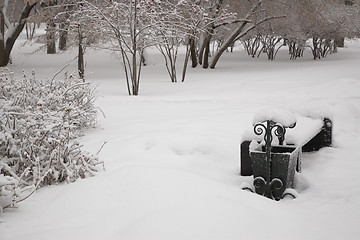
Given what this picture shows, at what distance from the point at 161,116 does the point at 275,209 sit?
11.6 ft

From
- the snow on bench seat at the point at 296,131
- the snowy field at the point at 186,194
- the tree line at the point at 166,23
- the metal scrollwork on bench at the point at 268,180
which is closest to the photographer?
the snowy field at the point at 186,194

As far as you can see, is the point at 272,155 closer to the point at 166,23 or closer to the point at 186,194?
the point at 186,194

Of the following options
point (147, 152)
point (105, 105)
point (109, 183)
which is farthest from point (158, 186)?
point (105, 105)

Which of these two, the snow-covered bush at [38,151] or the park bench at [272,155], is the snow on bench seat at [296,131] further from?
the snow-covered bush at [38,151]

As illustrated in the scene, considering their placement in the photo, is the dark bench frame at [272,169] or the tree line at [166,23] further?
the tree line at [166,23]

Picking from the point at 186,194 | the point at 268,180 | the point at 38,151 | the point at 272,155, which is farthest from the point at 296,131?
the point at 38,151

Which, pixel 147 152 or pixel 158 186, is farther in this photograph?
pixel 147 152

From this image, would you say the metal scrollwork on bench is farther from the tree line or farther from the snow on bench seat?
the tree line

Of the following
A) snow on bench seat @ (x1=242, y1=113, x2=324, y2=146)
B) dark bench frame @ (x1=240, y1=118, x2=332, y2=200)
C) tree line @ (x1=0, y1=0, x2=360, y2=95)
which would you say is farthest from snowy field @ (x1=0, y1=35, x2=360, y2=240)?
tree line @ (x1=0, y1=0, x2=360, y2=95)

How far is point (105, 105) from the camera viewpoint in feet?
25.9

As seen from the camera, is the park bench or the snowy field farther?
the park bench

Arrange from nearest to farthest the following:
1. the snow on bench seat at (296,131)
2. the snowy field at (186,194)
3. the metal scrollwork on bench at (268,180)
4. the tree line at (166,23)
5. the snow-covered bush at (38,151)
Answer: the snowy field at (186,194), the snow-covered bush at (38,151), the metal scrollwork on bench at (268,180), the snow on bench seat at (296,131), the tree line at (166,23)

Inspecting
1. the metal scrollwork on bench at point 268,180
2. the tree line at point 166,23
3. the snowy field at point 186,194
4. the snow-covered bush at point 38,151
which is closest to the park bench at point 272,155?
the metal scrollwork on bench at point 268,180

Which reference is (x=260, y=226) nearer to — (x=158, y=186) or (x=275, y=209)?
(x=275, y=209)
